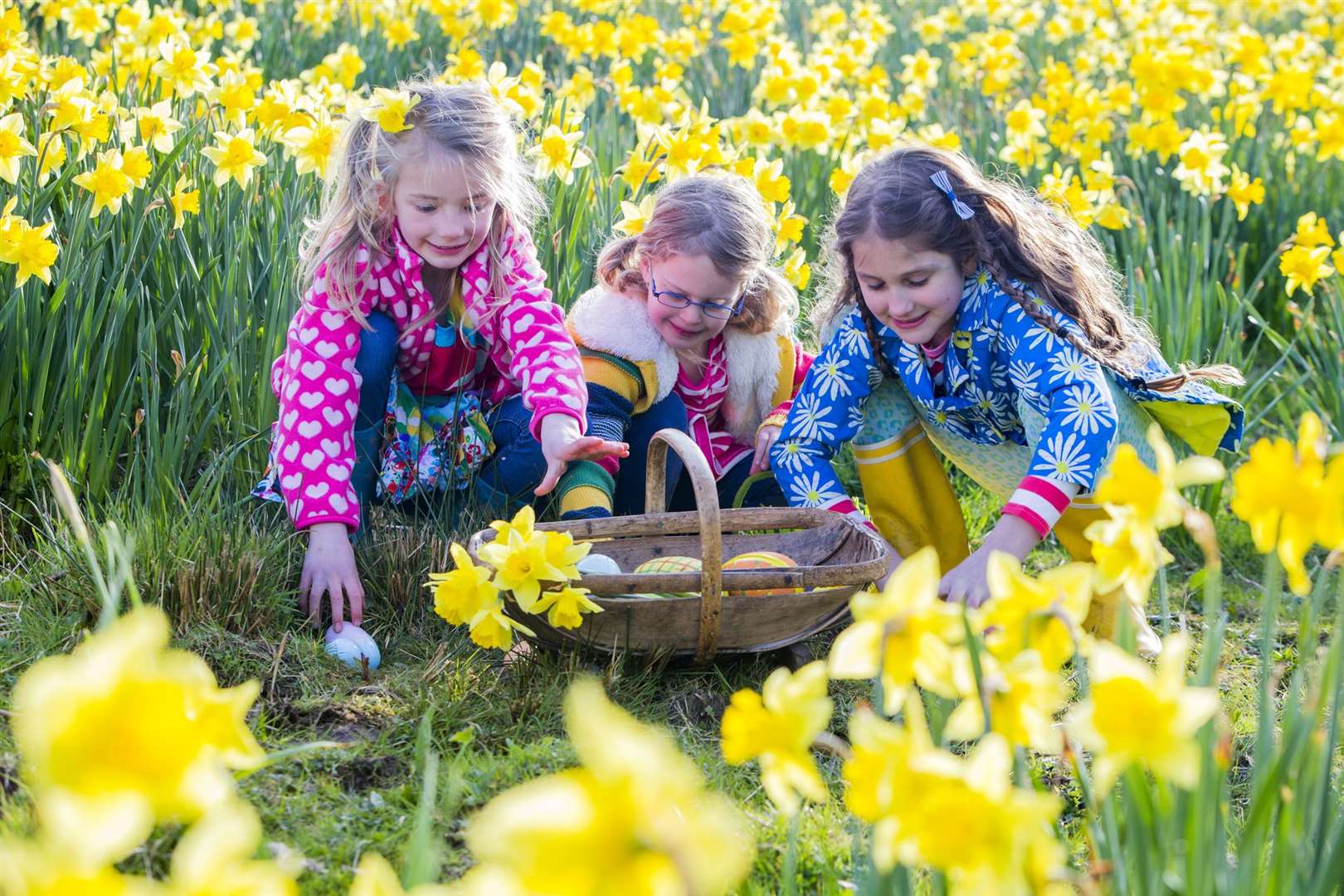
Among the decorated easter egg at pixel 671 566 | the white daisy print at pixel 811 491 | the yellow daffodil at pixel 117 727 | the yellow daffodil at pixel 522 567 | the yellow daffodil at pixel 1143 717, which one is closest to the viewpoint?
the yellow daffodil at pixel 117 727

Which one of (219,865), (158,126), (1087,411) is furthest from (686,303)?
(219,865)

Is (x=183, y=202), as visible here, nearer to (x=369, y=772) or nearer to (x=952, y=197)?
(x=369, y=772)

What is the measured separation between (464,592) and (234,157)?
51.6 inches

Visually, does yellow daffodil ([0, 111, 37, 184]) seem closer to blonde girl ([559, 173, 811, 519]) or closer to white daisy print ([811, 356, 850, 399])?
blonde girl ([559, 173, 811, 519])

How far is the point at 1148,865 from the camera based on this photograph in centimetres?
104

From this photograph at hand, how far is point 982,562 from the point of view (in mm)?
2057

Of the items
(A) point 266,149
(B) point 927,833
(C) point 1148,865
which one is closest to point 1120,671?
(B) point 927,833

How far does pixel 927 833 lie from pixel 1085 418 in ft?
5.35

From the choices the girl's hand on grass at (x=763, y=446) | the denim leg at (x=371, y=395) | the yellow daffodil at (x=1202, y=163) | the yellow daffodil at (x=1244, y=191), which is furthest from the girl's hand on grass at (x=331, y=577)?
the yellow daffodil at (x=1244, y=191)

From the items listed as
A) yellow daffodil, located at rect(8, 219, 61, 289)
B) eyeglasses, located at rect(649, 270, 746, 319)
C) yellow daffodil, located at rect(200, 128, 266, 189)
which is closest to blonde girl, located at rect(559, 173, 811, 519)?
eyeglasses, located at rect(649, 270, 746, 319)

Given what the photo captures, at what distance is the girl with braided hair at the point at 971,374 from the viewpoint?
91.3 inches

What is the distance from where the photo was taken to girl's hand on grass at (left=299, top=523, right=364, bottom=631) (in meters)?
2.22

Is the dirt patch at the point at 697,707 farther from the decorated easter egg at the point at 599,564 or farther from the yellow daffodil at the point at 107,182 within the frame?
the yellow daffodil at the point at 107,182

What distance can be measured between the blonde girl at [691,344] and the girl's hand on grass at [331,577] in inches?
18.6
